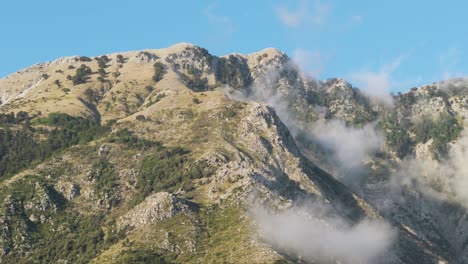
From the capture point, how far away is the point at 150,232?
200 metres

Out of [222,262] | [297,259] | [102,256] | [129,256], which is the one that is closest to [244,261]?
[222,262]

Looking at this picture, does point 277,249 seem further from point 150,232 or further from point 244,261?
point 150,232

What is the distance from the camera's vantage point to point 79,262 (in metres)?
199

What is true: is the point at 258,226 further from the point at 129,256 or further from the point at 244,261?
the point at 129,256

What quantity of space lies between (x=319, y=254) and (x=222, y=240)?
28.3 m

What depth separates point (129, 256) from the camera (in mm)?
186000

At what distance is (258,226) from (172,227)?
24.2 meters

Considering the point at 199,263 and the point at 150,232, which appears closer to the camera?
the point at 199,263

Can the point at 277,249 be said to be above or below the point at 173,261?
above

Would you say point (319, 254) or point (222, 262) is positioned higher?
point (319, 254)

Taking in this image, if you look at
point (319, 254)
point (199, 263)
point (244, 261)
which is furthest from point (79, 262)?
point (319, 254)

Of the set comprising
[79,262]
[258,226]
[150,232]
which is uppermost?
[258,226]

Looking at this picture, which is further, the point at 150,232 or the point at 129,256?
the point at 150,232

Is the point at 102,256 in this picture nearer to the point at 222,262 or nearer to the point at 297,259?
the point at 222,262
